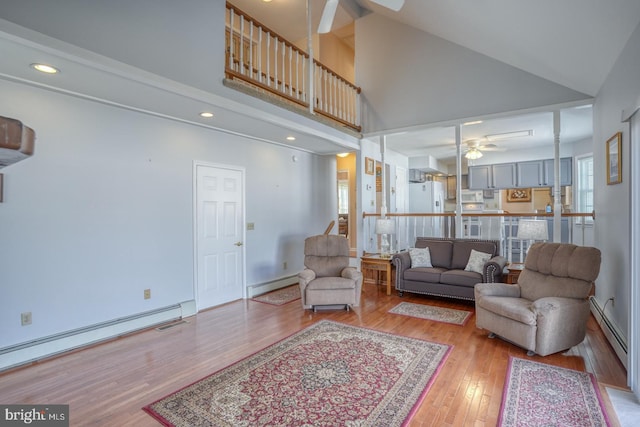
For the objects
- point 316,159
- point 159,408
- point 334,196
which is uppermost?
point 316,159

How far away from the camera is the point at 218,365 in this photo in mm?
2912

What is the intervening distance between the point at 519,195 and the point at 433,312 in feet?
18.7

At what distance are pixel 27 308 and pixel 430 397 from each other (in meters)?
3.56

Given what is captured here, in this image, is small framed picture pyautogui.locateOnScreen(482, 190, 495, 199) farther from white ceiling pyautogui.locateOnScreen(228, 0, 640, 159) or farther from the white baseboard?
the white baseboard

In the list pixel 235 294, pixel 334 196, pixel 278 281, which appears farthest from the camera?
pixel 334 196

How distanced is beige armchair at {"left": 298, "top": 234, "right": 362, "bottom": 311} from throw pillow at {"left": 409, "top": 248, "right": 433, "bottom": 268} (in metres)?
1.06

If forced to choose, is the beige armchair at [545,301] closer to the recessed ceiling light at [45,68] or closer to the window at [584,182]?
the window at [584,182]

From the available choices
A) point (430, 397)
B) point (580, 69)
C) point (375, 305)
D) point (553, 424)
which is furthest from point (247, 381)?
point (580, 69)

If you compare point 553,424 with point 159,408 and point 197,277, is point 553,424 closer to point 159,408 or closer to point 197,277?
point 159,408

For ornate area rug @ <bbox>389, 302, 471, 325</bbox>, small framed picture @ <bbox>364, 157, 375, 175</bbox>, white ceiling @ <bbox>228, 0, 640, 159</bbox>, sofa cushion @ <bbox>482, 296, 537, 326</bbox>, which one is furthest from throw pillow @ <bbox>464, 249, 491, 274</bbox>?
small framed picture @ <bbox>364, 157, 375, 175</bbox>

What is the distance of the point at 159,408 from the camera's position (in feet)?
7.46

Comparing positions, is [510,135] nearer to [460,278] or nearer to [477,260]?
[477,260]

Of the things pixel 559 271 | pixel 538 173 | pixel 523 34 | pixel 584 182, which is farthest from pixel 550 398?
pixel 538 173

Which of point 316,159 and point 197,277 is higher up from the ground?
point 316,159
